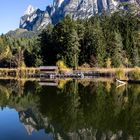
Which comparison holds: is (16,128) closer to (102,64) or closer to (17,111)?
(17,111)

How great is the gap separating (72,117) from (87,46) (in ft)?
290

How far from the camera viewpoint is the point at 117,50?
124 metres

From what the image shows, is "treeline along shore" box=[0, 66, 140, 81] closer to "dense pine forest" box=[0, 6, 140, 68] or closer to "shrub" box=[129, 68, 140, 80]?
"shrub" box=[129, 68, 140, 80]

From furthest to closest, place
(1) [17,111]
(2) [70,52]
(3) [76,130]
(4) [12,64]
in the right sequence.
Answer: (4) [12,64] < (2) [70,52] < (1) [17,111] < (3) [76,130]

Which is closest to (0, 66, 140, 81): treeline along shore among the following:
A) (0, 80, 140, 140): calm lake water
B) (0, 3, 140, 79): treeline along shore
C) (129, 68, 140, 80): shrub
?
(0, 3, 140, 79): treeline along shore

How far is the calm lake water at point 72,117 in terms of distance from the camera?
31.3 metres

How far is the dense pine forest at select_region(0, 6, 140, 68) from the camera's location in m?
124

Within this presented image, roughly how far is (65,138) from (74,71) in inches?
3462

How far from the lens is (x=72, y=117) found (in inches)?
1578

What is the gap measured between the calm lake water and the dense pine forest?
63036 millimetres

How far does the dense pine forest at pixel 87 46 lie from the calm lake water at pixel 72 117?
63036 mm

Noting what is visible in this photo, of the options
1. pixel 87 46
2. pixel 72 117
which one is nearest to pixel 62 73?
pixel 87 46

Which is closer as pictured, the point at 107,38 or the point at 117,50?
the point at 117,50

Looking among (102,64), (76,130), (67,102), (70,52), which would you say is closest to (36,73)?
(70,52)
